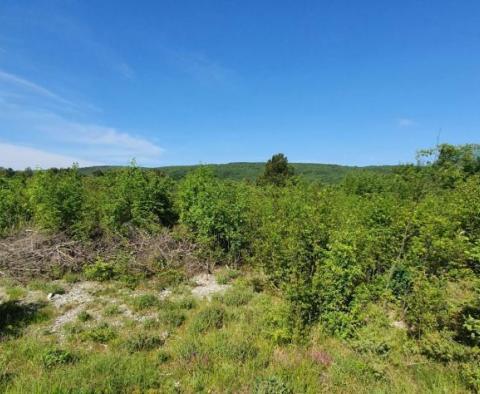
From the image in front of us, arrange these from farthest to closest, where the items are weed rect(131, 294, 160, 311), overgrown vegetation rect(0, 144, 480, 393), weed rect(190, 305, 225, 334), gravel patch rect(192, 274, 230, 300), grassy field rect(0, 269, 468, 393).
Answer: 1. gravel patch rect(192, 274, 230, 300)
2. weed rect(131, 294, 160, 311)
3. weed rect(190, 305, 225, 334)
4. overgrown vegetation rect(0, 144, 480, 393)
5. grassy field rect(0, 269, 468, 393)

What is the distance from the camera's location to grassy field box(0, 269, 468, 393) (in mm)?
3871

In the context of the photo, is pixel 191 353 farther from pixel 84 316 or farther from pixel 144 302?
pixel 84 316

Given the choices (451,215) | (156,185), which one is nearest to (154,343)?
(451,215)

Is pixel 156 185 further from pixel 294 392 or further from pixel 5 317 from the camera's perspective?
pixel 294 392

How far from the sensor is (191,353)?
4625mm

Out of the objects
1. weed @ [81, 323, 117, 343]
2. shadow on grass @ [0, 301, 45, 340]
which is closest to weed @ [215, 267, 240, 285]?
weed @ [81, 323, 117, 343]

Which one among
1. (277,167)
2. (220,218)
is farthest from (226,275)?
(277,167)

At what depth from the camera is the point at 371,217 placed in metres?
6.80

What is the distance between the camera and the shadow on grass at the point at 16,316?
5.41 meters

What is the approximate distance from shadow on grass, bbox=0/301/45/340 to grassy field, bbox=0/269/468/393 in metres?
0.02

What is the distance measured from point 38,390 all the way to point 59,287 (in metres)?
4.70

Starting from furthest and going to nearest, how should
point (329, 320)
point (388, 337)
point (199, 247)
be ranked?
point (199, 247), point (329, 320), point (388, 337)

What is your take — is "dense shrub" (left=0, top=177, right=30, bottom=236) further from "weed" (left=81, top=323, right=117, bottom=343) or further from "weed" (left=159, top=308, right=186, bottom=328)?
"weed" (left=159, top=308, right=186, bottom=328)

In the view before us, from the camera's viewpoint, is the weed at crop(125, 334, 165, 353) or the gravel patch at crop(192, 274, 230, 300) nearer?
the weed at crop(125, 334, 165, 353)
